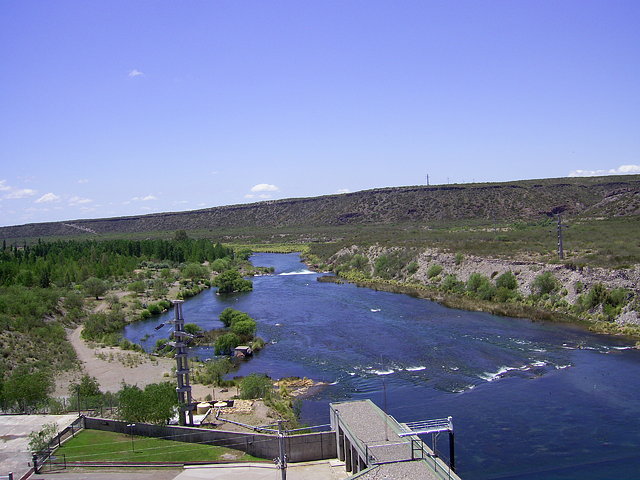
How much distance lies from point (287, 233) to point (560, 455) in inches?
6025

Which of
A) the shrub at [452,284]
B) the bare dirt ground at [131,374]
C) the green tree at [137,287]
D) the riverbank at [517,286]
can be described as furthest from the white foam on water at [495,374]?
the green tree at [137,287]

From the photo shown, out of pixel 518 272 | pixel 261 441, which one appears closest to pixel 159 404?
pixel 261 441

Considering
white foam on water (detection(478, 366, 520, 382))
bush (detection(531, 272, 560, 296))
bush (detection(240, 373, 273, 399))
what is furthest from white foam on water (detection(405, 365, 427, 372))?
bush (detection(531, 272, 560, 296))

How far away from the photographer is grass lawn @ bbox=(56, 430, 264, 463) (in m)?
24.9

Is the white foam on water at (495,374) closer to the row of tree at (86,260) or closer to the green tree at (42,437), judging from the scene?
the green tree at (42,437)

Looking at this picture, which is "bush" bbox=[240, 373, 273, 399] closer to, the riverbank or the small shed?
the small shed

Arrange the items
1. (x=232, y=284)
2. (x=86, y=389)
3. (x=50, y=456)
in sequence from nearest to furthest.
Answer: (x=50, y=456)
(x=86, y=389)
(x=232, y=284)

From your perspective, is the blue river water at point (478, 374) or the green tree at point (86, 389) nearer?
the blue river water at point (478, 374)

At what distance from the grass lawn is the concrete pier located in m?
3.98

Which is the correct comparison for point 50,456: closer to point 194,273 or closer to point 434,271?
point 434,271

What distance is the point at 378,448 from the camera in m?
21.7

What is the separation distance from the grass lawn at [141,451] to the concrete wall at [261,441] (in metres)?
0.31

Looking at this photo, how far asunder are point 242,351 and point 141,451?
64.5 feet

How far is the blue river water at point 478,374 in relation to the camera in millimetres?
26406
